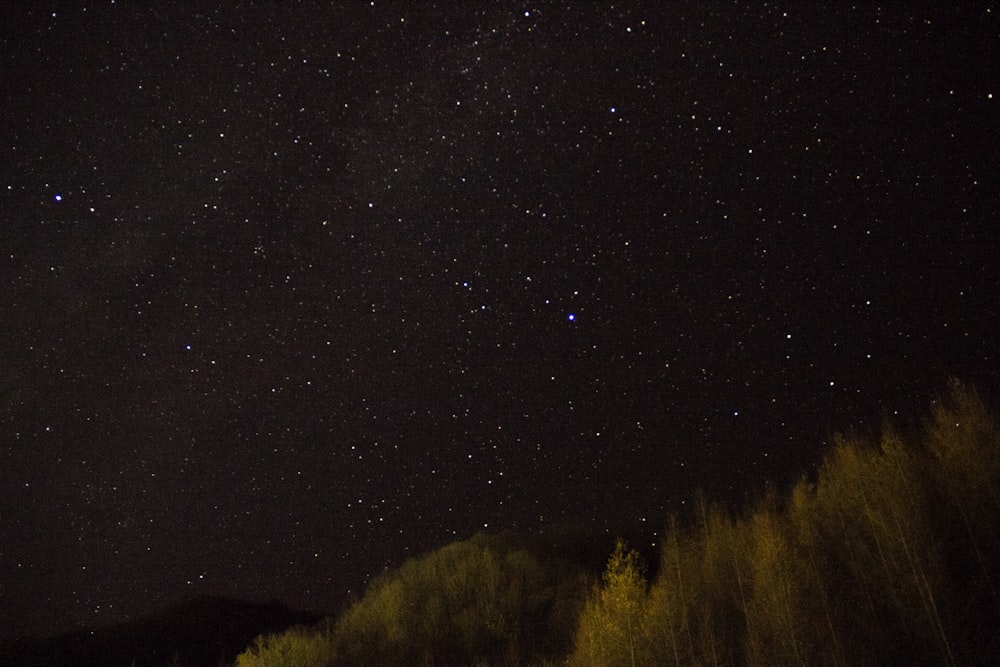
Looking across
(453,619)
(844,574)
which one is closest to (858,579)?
(844,574)

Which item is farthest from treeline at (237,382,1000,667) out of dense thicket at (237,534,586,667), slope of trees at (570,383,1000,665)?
dense thicket at (237,534,586,667)

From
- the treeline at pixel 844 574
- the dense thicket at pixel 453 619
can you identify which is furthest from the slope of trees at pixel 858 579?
the dense thicket at pixel 453 619

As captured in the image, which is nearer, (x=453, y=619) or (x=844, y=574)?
(x=844, y=574)

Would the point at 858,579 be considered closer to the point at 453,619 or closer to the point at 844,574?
the point at 844,574

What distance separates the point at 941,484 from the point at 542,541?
149ft

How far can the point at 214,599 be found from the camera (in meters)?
96.0

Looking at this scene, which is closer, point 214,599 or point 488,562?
point 488,562

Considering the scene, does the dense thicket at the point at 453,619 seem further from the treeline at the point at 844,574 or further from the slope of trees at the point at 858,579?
the slope of trees at the point at 858,579

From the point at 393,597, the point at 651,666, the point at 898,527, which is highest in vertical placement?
the point at 393,597

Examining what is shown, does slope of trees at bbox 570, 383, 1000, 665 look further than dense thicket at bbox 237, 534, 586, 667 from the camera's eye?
No

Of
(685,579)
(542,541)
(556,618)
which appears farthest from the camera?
(542,541)

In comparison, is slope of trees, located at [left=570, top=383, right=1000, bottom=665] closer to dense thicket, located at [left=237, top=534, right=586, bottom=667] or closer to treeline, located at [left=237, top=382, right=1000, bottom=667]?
treeline, located at [left=237, top=382, right=1000, bottom=667]

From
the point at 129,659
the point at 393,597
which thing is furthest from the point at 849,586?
the point at 129,659

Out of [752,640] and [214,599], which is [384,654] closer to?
[752,640]
